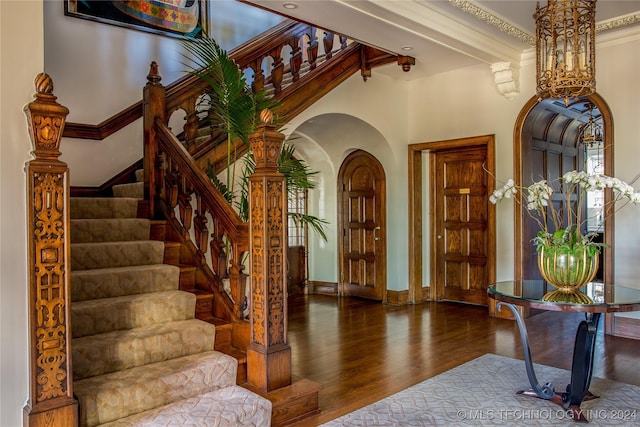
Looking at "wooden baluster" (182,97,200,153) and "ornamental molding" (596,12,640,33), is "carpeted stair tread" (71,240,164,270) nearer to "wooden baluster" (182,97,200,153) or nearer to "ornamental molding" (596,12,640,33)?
"wooden baluster" (182,97,200,153)

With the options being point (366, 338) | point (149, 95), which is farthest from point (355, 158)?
point (149, 95)

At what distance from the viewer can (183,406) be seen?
2.63 metres

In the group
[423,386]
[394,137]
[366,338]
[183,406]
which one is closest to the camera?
[183,406]

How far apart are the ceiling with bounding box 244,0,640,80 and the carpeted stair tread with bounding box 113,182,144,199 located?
6.19 feet

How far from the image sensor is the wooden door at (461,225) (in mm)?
6273

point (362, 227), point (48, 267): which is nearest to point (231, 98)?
point (48, 267)

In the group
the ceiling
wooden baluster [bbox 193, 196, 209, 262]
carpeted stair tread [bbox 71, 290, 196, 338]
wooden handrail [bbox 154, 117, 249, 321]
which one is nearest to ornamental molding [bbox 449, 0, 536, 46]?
the ceiling

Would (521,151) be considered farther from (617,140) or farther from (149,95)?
(149,95)

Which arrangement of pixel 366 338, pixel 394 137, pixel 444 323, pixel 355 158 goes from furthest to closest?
1. pixel 355 158
2. pixel 394 137
3. pixel 444 323
4. pixel 366 338

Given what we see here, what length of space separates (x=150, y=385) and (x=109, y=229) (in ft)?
4.98

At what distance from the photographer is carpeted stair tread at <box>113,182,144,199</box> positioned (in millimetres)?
4398

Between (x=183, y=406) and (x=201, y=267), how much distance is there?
3.84 feet

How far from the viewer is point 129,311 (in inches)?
119

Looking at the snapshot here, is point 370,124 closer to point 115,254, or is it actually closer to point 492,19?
point 492,19
